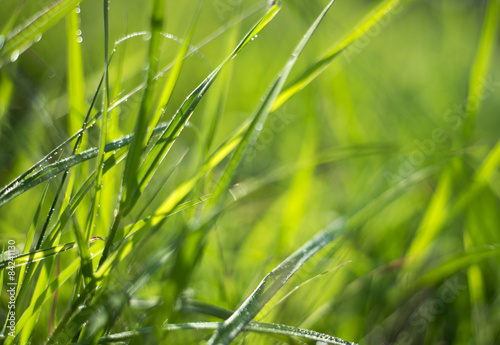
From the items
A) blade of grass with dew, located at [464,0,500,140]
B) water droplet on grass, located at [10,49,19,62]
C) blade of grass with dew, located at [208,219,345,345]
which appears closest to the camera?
blade of grass with dew, located at [208,219,345,345]

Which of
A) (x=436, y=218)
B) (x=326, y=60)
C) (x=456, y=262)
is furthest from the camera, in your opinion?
(x=436, y=218)

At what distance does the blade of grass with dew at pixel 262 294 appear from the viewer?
1.34 feet

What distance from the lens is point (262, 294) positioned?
437mm

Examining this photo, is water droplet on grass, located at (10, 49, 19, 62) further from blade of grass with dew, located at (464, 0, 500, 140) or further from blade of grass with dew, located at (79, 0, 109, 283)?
blade of grass with dew, located at (464, 0, 500, 140)

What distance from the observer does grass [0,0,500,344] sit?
0.45m

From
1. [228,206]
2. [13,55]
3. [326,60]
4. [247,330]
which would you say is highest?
[13,55]

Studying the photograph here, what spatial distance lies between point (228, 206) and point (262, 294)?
11 centimetres

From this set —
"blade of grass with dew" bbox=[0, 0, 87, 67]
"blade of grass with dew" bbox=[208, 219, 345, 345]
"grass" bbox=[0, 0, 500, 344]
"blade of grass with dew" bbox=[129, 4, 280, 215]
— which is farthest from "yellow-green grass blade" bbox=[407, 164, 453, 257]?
"blade of grass with dew" bbox=[0, 0, 87, 67]

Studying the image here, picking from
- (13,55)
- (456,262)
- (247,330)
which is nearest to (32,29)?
(13,55)

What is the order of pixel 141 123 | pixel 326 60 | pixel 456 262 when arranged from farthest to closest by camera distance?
pixel 456 262 < pixel 326 60 < pixel 141 123

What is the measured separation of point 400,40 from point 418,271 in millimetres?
1999

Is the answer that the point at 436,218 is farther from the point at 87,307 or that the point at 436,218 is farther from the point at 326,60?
the point at 87,307

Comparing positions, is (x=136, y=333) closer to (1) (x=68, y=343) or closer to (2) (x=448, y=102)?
(1) (x=68, y=343)

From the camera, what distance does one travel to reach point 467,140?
0.76m
